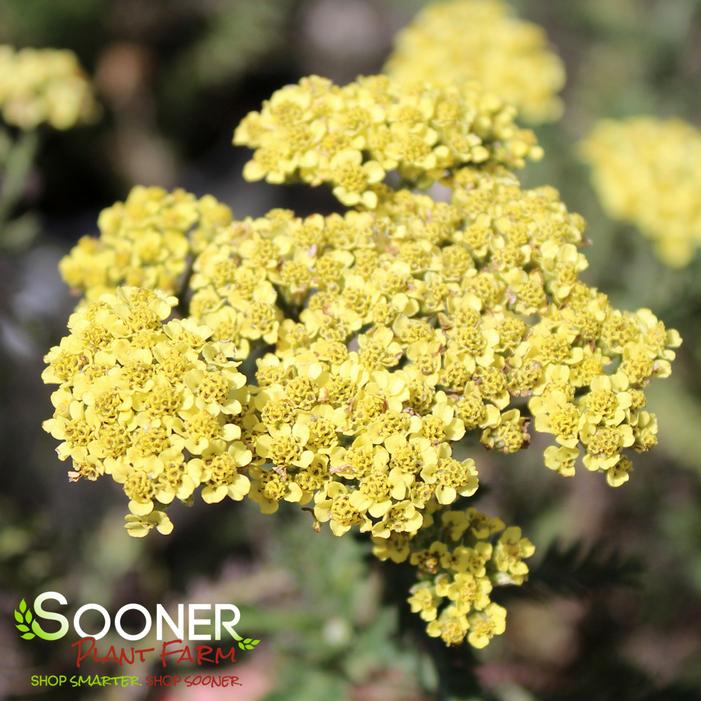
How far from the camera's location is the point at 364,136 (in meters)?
2.63

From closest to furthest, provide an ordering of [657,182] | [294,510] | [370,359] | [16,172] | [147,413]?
[147,413]
[370,359]
[294,510]
[16,172]
[657,182]

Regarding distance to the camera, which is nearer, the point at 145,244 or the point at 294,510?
the point at 145,244

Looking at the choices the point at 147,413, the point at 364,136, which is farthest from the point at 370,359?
the point at 364,136

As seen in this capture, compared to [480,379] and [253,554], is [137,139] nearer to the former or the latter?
[253,554]

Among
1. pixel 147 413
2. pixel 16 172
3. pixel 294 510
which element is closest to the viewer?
pixel 147 413

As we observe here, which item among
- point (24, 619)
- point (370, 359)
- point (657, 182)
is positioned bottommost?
point (24, 619)

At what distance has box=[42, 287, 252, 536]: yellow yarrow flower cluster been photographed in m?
2.04

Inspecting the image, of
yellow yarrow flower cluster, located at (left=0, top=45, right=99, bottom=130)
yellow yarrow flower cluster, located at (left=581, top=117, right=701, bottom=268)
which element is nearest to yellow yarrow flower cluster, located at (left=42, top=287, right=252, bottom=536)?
yellow yarrow flower cluster, located at (left=0, top=45, right=99, bottom=130)

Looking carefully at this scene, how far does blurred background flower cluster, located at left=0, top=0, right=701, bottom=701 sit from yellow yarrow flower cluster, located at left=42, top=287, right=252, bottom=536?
66 centimetres

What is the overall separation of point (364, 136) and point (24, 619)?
2029mm

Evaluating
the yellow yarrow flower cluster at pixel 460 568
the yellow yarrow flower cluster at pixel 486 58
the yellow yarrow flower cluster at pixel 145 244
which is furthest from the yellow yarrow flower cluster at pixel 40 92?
the yellow yarrow flower cluster at pixel 460 568

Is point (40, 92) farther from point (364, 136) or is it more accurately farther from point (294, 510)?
point (294, 510)

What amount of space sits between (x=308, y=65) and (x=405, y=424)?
573 cm

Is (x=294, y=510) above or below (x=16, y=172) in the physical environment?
below
